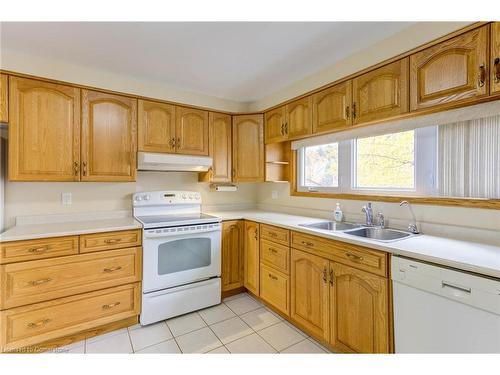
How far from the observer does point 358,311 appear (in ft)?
5.22

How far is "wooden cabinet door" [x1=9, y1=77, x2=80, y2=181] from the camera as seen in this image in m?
→ 1.95

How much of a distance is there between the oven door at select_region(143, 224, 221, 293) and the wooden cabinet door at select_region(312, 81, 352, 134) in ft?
4.62

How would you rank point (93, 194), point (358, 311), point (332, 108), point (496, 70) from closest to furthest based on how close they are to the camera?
point (496, 70), point (358, 311), point (332, 108), point (93, 194)

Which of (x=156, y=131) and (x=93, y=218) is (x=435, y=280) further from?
(x=93, y=218)

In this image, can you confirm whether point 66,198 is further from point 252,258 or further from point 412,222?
point 412,222

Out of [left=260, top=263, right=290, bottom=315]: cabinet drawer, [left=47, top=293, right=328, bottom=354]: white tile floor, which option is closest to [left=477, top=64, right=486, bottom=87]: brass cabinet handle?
[left=260, top=263, right=290, bottom=315]: cabinet drawer

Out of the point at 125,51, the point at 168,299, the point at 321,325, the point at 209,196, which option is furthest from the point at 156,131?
the point at 321,325

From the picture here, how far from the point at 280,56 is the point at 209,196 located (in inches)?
70.2

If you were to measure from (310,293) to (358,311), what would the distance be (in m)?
0.42

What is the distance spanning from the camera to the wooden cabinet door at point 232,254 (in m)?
2.63

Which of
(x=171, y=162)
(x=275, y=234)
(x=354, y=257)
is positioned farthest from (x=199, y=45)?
(x=354, y=257)

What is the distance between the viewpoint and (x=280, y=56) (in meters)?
2.10

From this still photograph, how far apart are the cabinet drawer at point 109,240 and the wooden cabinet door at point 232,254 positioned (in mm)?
859
